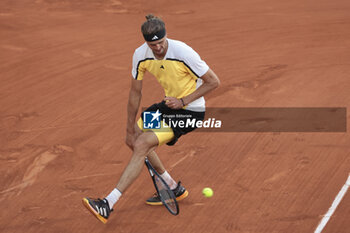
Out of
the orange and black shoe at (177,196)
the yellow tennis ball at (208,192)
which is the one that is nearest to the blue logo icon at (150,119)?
the orange and black shoe at (177,196)

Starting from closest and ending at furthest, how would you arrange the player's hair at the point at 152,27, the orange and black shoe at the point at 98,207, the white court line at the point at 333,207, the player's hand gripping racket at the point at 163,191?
the player's hair at the point at 152,27
the orange and black shoe at the point at 98,207
the white court line at the point at 333,207
the player's hand gripping racket at the point at 163,191

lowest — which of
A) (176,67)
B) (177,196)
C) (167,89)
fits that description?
(177,196)

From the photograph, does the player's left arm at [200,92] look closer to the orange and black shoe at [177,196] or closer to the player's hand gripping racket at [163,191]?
the player's hand gripping racket at [163,191]

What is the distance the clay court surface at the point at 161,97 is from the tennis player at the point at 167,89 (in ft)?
2.52

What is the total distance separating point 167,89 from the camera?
20.1 feet

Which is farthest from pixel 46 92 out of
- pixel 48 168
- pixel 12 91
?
pixel 48 168

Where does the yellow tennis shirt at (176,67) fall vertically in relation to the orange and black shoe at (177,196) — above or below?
above

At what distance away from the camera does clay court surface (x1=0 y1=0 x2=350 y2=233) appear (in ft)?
21.5

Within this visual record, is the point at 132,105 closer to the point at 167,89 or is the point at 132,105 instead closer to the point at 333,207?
the point at 167,89

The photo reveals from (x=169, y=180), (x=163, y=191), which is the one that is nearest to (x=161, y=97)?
(x=169, y=180)

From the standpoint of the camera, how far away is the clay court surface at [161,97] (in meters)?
6.56

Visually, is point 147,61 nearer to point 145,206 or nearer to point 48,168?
point 145,206

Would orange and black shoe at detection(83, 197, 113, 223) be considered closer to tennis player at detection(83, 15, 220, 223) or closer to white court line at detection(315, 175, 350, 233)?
tennis player at detection(83, 15, 220, 223)

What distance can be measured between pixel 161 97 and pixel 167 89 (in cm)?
307
